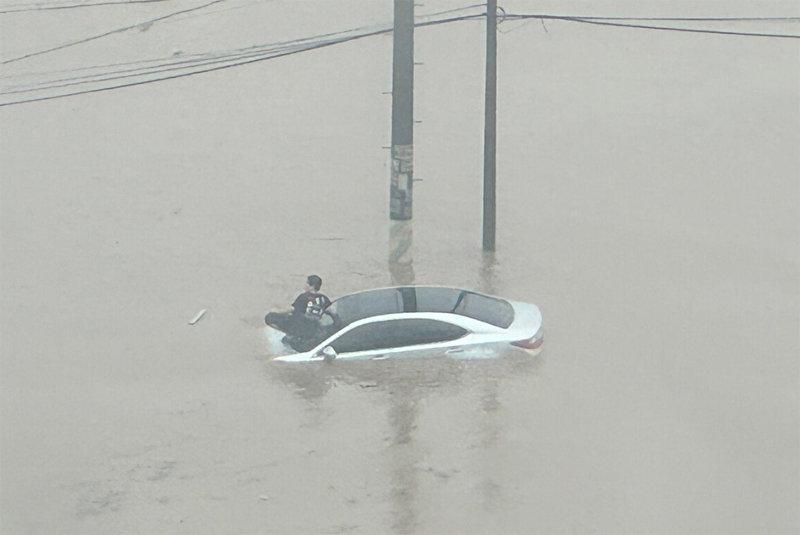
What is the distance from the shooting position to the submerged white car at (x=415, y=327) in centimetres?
1366

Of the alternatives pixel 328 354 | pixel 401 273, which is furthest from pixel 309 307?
pixel 401 273

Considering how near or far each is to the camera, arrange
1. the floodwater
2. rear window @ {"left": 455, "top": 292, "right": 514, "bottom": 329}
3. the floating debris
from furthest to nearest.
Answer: the floating debris → rear window @ {"left": 455, "top": 292, "right": 514, "bottom": 329} → the floodwater

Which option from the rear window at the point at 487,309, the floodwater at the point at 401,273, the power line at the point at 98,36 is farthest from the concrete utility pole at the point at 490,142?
the power line at the point at 98,36

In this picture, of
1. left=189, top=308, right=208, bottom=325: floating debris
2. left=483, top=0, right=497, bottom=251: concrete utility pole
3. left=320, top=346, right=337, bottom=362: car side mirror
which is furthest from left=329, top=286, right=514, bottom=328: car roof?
left=483, top=0, right=497, bottom=251: concrete utility pole

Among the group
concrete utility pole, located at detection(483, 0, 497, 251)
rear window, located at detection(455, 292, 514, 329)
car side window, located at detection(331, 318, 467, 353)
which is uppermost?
concrete utility pole, located at detection(483, 0, 497, 251)

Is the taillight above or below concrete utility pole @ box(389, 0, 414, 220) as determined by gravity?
below

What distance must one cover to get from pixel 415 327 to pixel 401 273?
369 cm

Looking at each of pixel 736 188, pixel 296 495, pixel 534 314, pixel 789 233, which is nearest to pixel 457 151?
pixel 736 188

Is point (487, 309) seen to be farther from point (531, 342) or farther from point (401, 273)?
point (401, 273)

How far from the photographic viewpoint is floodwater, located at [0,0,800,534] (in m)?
11.4

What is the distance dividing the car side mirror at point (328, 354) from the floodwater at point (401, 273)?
0.12m

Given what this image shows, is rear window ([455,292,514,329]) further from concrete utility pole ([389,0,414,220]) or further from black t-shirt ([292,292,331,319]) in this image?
concrete utility pole ([389,0,414,220])

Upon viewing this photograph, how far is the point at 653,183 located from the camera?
2123cm

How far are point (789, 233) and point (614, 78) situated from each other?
9.07 metres
